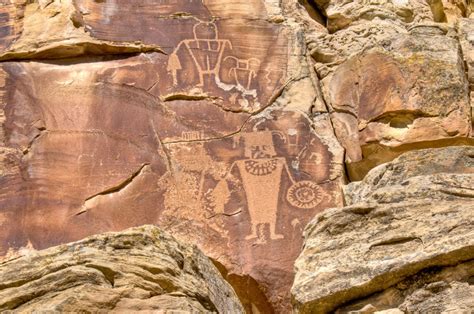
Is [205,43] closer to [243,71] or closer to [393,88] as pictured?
[243,71]

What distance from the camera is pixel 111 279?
5.71 metres

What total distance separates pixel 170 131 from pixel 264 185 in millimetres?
942

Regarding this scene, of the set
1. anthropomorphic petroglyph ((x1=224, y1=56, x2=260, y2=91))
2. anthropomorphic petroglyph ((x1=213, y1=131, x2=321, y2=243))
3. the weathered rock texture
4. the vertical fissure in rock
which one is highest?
the vertical fissure in rock

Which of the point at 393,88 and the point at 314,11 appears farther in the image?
the point at 314,11

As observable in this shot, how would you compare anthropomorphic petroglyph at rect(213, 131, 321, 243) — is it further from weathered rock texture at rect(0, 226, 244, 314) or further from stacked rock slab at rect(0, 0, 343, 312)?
weathered rock texture at rect(0, 226, 244, 314)

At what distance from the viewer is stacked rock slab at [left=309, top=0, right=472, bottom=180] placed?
27.7ft

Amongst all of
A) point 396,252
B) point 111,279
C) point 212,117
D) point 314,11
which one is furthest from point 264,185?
point 111,279

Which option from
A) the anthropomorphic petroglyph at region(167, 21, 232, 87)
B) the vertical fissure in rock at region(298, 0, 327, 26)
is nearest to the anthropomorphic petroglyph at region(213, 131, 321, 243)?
the anthropomorphic petroglyph at region(167, 21, 232, 87)

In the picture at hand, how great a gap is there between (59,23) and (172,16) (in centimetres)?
101

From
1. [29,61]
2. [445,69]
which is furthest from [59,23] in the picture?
[445,69]

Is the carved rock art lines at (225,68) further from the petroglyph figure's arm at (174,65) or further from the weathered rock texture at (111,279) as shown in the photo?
the weathered rock texture at (111,279)

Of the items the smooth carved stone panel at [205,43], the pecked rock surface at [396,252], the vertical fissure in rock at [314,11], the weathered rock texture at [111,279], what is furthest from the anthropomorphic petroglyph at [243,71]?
the weathered rock texture at [111,279]

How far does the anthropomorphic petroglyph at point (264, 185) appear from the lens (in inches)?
318

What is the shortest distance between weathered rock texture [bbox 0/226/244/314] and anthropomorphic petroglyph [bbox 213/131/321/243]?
192 centimetres
